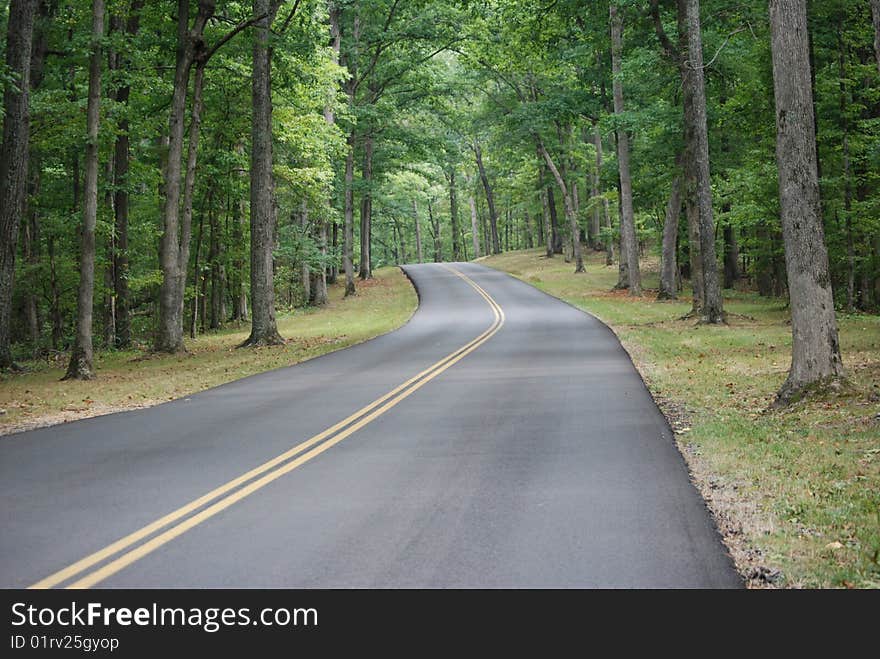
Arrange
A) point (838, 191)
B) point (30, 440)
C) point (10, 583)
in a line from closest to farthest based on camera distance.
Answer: point (10, 583) → point (30, 440) → point (838, 191)

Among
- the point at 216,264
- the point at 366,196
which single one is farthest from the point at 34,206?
the point at 366,196

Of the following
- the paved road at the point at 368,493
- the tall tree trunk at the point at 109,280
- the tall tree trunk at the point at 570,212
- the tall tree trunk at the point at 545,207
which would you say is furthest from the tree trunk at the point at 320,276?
the paved road at the point at 368,493

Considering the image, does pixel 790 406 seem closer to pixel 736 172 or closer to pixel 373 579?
pixel 373 579

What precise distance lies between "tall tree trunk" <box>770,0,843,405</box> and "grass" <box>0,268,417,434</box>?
10239 millimetres

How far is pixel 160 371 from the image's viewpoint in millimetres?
18422

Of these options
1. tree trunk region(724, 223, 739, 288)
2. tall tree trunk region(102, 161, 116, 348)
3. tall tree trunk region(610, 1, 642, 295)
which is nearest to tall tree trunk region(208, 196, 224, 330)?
tall tree trunk region(102, 161, 116, 348)

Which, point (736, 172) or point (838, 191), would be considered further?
point (736, 172)

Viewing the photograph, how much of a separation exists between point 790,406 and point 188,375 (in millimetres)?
12312

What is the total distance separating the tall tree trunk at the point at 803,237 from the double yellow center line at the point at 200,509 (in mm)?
5792

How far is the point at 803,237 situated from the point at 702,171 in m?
13.2

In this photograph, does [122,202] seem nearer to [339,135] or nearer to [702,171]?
[339,135]

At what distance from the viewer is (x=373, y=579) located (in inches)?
189
